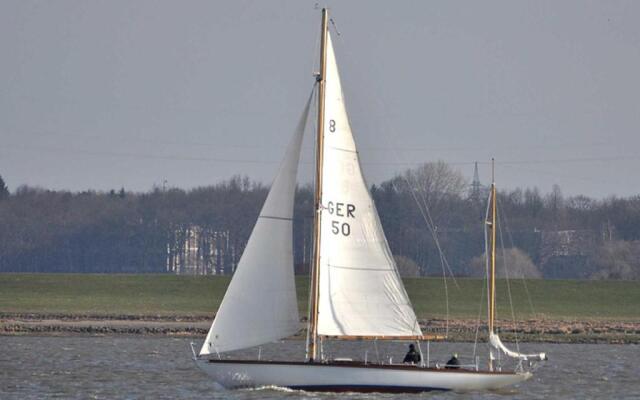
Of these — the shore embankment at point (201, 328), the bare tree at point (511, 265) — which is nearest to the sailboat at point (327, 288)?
the shore embankment at point (201, 328)

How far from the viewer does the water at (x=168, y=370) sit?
41750 millimetres

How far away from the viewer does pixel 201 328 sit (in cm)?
7200

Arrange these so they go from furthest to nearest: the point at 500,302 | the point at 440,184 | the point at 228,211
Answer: the point at 228,211 < the point at 440,184 < the point at 500,302

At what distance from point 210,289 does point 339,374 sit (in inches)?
2346

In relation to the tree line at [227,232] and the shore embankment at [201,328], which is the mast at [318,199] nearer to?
the shore embankment at [201,328]

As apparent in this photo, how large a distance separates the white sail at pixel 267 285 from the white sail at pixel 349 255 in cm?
84

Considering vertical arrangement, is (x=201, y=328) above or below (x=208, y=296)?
below

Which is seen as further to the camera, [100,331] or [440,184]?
[440,184]

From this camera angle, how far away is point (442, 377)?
1587 inches

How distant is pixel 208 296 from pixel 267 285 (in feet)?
178

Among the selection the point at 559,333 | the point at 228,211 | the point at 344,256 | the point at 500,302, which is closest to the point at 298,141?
the point at 344,256

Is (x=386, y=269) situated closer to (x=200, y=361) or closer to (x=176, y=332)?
(x=200, y=361)

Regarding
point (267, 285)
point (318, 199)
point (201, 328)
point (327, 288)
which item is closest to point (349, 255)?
point (327, 288)

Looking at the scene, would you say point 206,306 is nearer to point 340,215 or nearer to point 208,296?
point 208,296
